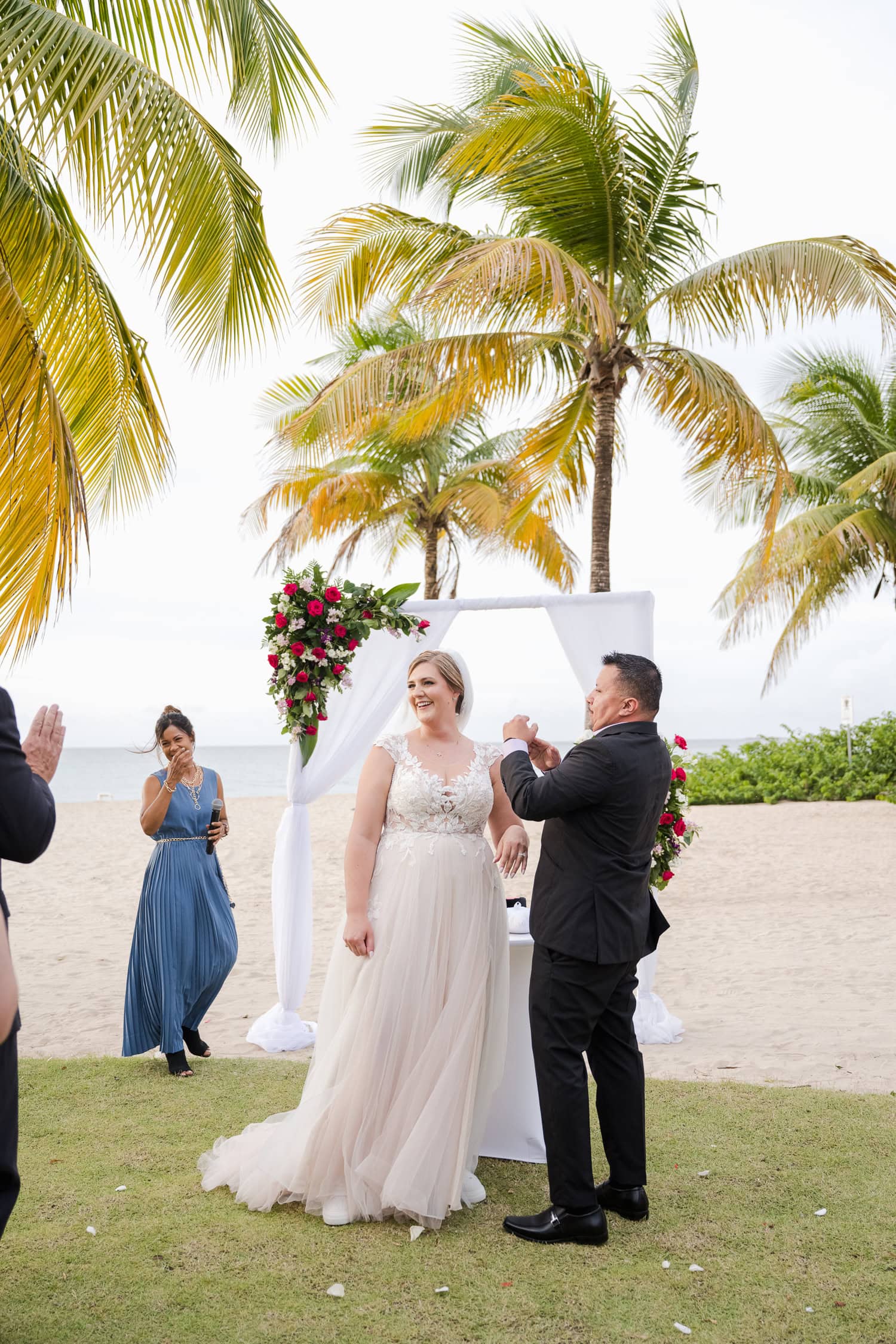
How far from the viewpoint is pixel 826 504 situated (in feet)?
64.6

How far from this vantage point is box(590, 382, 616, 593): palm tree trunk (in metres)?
10.4

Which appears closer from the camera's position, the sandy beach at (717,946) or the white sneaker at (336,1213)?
the white sneaker at (336,1213)

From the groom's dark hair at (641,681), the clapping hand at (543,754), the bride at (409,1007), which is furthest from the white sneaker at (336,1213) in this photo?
the groom's dark hair at (641,681)

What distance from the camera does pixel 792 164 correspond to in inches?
450

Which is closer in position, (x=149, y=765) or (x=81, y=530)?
(x=81, y=530)

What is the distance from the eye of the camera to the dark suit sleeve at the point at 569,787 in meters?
3.60

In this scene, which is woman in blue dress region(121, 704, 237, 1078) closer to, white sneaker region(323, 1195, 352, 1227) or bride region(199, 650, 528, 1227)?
bride region(199, 650, 528, 1227)

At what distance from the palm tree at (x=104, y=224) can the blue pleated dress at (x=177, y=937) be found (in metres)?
1.89

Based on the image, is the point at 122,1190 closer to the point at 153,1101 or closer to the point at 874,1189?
the point at 153,1101

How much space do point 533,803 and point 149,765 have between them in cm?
7133

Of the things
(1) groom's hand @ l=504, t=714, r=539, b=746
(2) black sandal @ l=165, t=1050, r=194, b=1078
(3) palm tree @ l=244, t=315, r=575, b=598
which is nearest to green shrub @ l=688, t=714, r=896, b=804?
(3) palm tree @ l=244, t=315, r=575, b=598

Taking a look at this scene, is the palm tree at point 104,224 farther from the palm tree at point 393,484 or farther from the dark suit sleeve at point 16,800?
the palm tree at point 393,484

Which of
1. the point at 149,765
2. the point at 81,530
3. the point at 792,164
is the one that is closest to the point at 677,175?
the point at 792,164

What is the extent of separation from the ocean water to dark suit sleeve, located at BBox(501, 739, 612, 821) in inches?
1062
